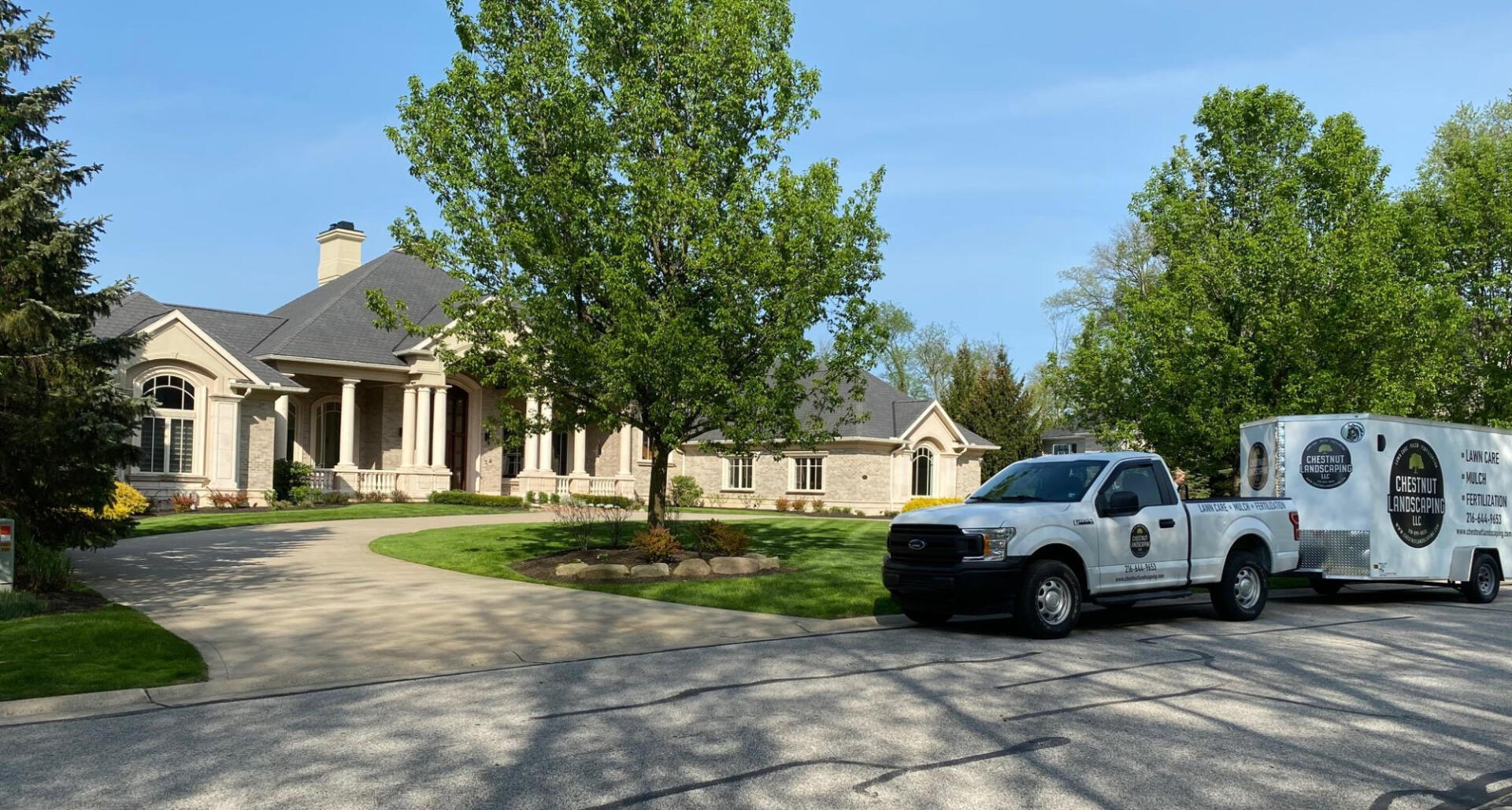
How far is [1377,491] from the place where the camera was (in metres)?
15.3

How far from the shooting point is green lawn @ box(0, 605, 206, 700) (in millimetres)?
8609

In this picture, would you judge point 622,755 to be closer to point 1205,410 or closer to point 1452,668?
point 1452,668

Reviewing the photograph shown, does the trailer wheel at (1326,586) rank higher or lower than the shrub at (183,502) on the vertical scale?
lower

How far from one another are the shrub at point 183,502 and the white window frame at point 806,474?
73.0ft

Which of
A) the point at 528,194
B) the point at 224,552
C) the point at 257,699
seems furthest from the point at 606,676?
the point at 224,552

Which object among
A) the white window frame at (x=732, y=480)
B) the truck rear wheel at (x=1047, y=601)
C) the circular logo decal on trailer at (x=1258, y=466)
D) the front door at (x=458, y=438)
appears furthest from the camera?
the white window frame at (x=732, y=480)

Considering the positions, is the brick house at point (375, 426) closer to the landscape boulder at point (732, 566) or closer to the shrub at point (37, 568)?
the landscape boulder at point (732, 566)

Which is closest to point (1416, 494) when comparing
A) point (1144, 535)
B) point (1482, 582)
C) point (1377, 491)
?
point (1377, 491)

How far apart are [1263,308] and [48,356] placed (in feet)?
66.5

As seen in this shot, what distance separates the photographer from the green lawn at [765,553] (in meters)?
14.2

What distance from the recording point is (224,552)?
1912 centimetres

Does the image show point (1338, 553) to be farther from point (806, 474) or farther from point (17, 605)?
point (806, 474)

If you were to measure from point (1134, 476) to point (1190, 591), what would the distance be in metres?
1.72

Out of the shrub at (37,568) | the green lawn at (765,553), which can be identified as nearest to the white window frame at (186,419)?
the green lawn at (765,553)
